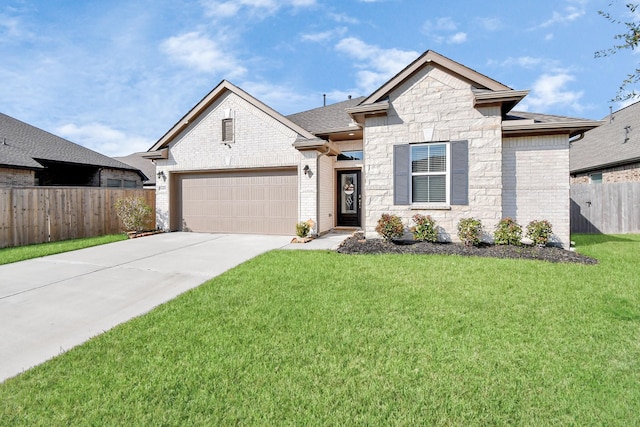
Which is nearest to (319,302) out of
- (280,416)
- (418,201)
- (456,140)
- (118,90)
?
(280,416)

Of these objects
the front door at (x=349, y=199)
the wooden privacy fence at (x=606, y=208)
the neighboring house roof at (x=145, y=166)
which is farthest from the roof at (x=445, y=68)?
the neighboring house roof at (x=145, y=166)

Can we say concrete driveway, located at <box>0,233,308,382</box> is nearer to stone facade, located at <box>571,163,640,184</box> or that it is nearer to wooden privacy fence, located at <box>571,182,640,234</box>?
wooden privacy fence, located at <box>571,182,640,234</box>

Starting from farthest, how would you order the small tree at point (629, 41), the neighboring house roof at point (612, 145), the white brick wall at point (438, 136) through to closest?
the neighboring house roof at point (612, 145), the white brick wall at point (438, 136), the small tree at point (629, 41)

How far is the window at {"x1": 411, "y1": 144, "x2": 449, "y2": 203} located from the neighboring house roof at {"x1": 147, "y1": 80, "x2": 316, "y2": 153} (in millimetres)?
3530

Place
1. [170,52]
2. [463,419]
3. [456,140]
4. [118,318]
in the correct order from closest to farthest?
[463,419], [118,318], [456,140], [170,52]

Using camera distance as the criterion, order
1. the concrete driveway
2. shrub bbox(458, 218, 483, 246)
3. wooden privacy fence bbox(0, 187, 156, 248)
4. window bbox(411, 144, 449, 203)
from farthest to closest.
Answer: wooden privacy fence bbox(0, 187, 156, 248) < window bbox(411, 144, 449, 203) < shrub bbox(458, 218, 483, 246) < the concrete driveway

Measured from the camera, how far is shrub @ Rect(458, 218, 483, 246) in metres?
7.47

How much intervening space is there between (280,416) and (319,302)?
2.06 metres

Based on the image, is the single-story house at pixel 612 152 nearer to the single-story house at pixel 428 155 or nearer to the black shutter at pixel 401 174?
the single-story house at pixel 428 155

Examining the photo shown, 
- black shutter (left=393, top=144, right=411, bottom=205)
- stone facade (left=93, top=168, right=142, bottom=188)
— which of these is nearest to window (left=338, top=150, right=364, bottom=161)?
black shutter (left=393, top=144, right=411, bottom=205)

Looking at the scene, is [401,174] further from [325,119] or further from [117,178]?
[117,178]

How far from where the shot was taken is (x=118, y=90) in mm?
13227

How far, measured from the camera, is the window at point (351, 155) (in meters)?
11.4

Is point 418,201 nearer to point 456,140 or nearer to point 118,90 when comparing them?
point 456,140
